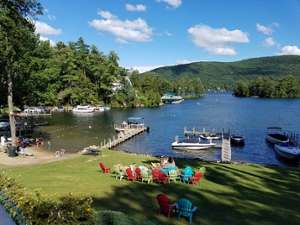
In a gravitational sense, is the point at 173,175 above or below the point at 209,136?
above

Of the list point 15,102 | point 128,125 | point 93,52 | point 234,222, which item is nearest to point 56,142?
point 15,102

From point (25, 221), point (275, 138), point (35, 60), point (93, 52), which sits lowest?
point (275, 138)

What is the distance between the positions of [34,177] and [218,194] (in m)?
9.75

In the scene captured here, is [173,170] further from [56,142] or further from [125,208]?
[56,142]

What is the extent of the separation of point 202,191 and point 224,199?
1.57 meters

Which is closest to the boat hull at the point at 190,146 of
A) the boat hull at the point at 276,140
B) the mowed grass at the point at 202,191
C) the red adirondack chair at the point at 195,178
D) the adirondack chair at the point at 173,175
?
the boat hull at the point at 276,140

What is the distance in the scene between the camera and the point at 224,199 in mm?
17953

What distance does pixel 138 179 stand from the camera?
20891mm

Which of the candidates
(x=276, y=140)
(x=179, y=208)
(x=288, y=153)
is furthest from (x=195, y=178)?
(x=276, y=140)

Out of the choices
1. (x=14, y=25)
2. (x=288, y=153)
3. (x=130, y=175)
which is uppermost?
(x=14, y=25)

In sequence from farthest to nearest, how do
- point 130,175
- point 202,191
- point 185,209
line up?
point 130,175
point 202,191
point 185,209

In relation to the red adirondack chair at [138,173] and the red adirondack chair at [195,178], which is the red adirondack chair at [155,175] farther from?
the red adirondack chair at [195,178]

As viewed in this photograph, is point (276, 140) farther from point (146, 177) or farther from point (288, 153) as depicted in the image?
point (146, 177)

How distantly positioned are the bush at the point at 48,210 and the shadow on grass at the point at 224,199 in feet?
10.5
